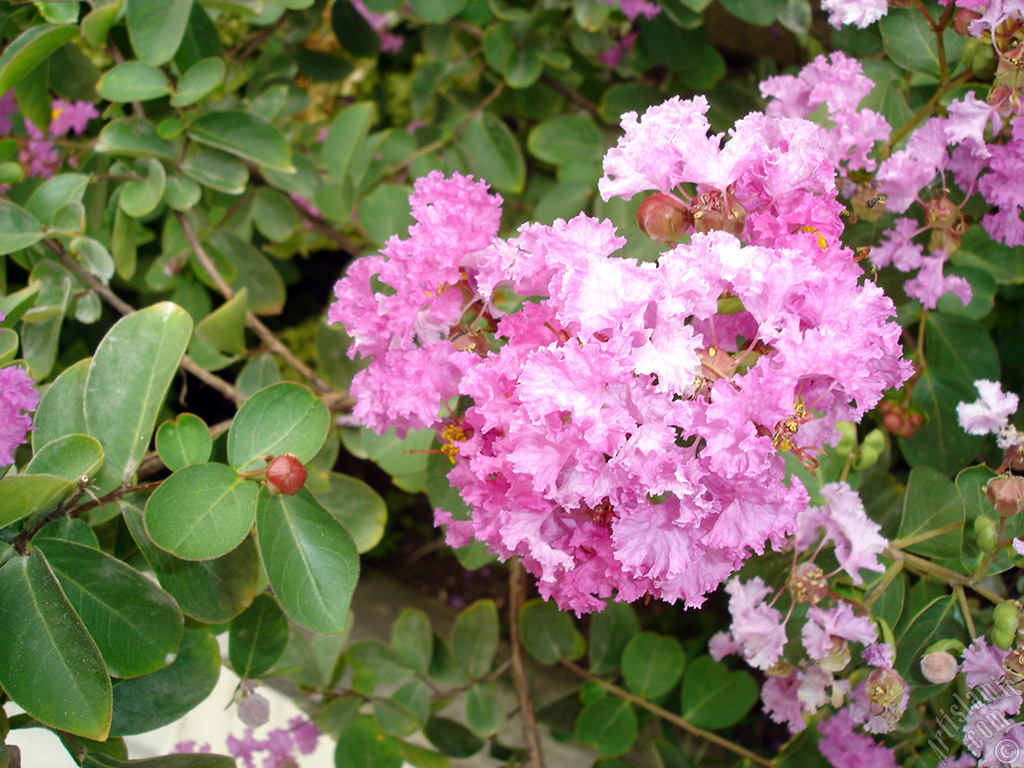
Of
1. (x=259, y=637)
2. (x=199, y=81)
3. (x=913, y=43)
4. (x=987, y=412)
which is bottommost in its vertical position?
(x=259, y=637)

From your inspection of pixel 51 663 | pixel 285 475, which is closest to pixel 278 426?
pixel 285 475

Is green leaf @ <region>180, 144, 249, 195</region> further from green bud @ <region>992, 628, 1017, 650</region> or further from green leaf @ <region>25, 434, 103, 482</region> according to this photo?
green bud @ <region>992, 628, 1017, 650</region>

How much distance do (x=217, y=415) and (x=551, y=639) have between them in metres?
1.32

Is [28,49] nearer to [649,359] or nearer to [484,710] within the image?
[649,359]

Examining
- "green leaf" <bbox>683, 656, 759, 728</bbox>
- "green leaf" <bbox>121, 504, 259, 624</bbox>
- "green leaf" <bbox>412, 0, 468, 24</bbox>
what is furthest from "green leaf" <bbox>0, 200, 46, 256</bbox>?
"green leaf" <bbox>683, 656, 759, 728</bbox>

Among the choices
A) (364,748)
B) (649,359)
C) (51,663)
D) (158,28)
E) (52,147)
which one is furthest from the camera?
(52,147)

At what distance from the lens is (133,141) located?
1212 millimetres

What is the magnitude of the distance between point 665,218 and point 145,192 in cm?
95

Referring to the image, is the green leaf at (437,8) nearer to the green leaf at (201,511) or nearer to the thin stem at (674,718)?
the green leaf at (201,511)

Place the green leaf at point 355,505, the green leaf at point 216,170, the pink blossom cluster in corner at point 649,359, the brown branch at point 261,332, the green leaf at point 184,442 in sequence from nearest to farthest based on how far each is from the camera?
the pink blossom cluster in corner at point 649,359
the green leaf at point 184,442
the green leaf at point 355,505
the green leaf at point 216,170
the brown branch at point 261,332

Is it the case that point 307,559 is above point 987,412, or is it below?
above

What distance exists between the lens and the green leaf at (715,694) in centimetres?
148

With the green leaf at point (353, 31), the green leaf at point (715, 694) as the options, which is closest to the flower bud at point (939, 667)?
the green leaf at point (715, 694)

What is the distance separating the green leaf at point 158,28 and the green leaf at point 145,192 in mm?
197
